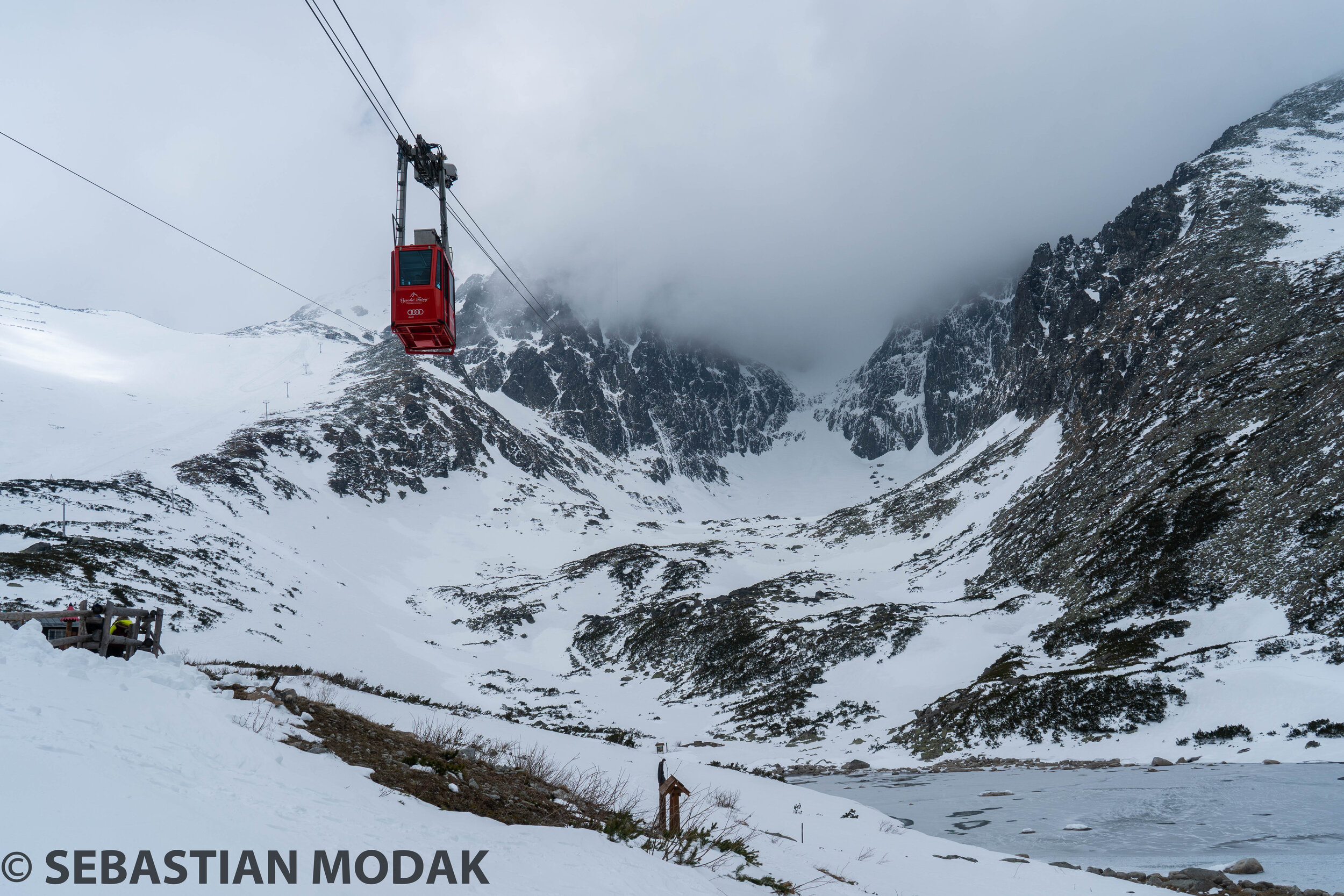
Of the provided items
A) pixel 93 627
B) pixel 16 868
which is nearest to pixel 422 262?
pixel 93 627

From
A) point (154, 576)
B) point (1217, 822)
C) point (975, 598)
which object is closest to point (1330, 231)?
point (975, 598)

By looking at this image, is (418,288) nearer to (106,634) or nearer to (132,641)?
(132,641)

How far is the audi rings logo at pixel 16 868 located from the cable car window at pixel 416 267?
596 inches

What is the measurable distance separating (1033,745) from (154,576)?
44.7 m

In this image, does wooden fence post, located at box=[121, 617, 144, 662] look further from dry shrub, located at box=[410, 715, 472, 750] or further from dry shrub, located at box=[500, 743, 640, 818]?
dry shrub, located at box=[500, 743, 640, 818]

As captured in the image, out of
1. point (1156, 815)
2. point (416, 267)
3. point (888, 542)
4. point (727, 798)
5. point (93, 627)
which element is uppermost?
point (888, 542)

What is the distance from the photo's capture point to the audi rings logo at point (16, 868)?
3.54 m

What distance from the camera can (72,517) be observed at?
4353 centimetres

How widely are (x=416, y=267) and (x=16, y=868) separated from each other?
1552 centimetres

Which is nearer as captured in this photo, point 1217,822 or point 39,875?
point 39,875

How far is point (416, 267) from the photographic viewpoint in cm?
1714

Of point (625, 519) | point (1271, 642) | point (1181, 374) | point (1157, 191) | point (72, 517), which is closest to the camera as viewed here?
point (1271, 642)

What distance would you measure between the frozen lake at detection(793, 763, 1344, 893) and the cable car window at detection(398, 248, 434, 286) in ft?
63.1

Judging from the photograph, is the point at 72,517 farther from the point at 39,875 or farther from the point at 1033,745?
the point at 1033,745
